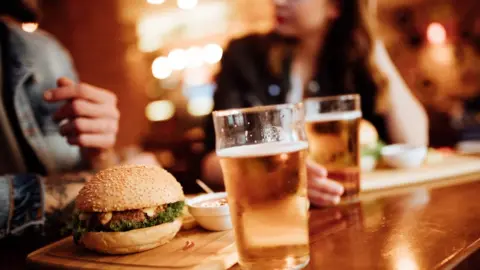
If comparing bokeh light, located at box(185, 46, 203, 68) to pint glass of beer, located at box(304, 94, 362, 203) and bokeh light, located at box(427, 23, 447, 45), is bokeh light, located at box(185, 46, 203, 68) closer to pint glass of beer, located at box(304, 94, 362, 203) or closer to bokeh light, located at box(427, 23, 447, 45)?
bokeh light, located at box(427, 23, 447, 45)

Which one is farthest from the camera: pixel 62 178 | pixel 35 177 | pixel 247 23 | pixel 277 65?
pixel 247 23

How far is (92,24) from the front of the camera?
22.0 feet

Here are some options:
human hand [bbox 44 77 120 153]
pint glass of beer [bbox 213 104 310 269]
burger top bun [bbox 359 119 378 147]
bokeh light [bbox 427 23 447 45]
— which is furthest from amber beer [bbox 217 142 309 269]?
bokeh light [bbox 427 23 447 45]

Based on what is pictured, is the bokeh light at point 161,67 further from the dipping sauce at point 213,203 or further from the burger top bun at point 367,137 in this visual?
the dipping sauce at point 213,203

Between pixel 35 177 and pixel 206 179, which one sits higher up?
pixel 35 177

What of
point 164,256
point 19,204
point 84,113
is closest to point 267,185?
point 164,256

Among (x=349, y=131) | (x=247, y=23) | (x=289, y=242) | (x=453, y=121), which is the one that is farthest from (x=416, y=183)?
(x=247, y=23)

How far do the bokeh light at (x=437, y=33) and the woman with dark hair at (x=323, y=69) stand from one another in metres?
3.71

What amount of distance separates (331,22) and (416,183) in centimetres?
116

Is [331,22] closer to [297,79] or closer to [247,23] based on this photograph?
[297,79]

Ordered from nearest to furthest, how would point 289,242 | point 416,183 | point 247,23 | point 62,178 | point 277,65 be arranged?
point 289,242 → point 62,178 → point 416,183 → point 277,65 → point 247,23

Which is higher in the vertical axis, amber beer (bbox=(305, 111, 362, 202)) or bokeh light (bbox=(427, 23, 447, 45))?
bokeh light (bbox=(427, 23, 447, 45))

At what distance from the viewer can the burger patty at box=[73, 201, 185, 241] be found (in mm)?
990

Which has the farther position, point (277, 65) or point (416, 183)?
point (277, 65)
